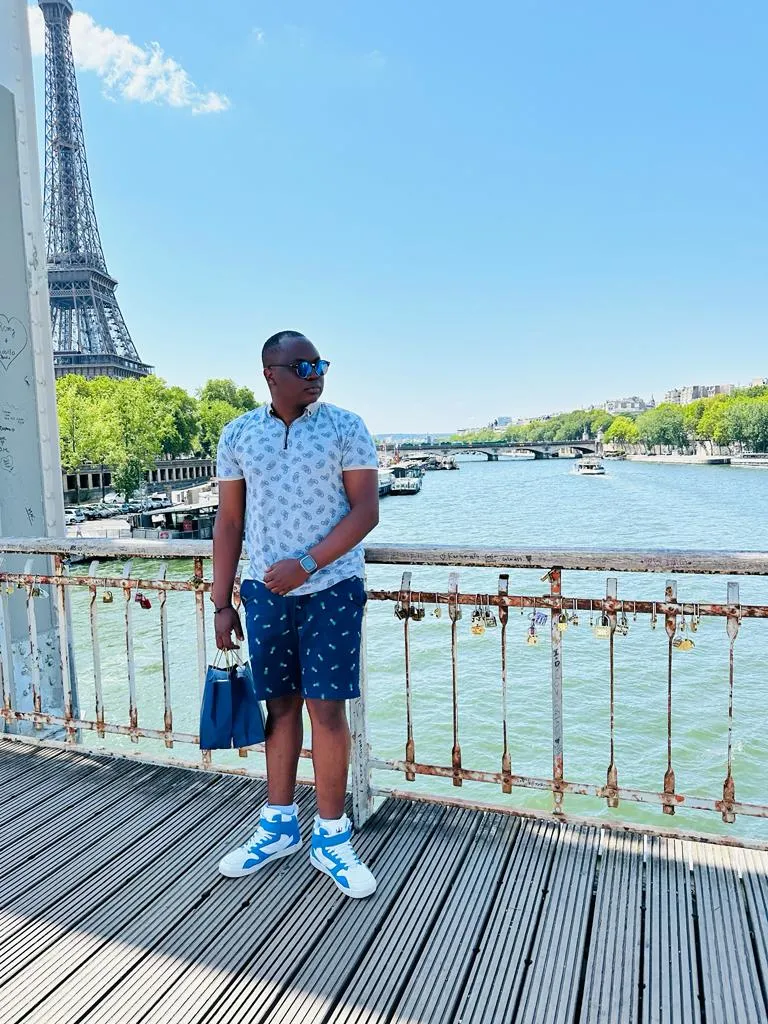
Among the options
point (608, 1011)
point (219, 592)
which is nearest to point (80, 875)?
point (219, 592)

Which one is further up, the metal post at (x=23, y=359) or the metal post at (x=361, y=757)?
the metal post at (x=23, y=359)

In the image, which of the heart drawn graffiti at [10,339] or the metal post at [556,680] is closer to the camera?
the metal post at [556,680]

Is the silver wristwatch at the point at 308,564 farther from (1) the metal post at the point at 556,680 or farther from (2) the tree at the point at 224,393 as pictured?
(2) the tree at the point at 224,393

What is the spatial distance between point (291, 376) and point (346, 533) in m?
0.56

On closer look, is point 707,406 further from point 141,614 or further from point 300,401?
point 300,401

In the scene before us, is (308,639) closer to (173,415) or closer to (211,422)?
(173,415)

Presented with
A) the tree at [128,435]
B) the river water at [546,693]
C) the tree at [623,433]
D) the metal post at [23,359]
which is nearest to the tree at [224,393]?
the tree at [128,435]

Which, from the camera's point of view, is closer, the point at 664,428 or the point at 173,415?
the point at 173,415

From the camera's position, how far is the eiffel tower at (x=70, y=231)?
77875mm

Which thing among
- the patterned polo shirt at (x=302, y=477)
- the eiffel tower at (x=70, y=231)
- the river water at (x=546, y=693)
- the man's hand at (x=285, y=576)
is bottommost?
the river water at (x=546, y=693)

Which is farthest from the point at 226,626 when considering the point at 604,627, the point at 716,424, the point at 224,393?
the point at 716,424

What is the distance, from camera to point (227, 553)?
2709 millimetres

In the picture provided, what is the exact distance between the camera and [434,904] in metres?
2.46

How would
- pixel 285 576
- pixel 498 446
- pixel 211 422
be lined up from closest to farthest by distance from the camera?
pixel 285 576 → pixel 211 422 → pixel 498 446
